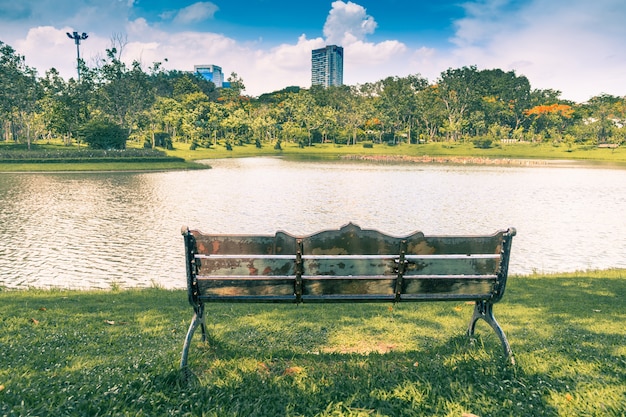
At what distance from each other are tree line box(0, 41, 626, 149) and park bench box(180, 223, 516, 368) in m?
68.2

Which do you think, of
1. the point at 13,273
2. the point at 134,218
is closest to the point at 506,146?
the point at 134,218

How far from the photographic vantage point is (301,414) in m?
3.04

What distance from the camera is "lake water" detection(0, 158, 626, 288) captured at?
40.5ft

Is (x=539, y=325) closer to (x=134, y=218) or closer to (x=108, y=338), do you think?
(x=108, y=338)

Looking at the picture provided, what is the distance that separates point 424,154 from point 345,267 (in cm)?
8737

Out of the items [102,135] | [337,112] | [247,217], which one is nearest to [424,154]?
[337,112]

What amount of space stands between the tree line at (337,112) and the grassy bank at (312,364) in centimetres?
6698

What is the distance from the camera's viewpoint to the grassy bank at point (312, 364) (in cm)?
308

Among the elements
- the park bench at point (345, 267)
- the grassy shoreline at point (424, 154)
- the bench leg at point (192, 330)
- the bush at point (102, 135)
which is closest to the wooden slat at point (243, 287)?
the park bench at point (345, 267)

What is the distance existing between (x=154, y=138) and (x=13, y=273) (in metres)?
67.4

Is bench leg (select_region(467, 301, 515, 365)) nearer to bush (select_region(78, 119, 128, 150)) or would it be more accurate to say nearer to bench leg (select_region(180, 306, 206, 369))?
bench leg (select_region(180, 306, 206, 369))

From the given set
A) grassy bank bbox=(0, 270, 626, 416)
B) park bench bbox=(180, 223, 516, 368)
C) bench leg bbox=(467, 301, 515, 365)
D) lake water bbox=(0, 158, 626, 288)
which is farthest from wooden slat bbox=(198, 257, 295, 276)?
lake water bbox=(0, 158, 626, 288)

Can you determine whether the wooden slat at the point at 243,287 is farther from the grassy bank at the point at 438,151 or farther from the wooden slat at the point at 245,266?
the grassy bank at the point at 438,151

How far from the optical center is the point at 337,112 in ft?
348
